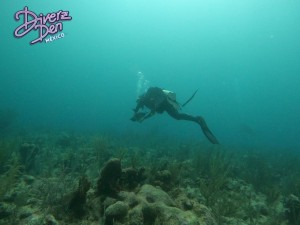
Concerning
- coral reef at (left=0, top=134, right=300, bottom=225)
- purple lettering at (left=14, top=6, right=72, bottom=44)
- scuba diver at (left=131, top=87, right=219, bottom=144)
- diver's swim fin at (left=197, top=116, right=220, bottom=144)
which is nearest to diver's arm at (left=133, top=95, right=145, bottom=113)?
scuba diver at (left=131, top=87, right=219, bottom=144)

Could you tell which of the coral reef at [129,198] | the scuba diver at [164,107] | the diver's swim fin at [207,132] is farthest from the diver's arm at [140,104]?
the coral reef at [129,198]

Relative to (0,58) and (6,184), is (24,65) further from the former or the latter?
(6,184)

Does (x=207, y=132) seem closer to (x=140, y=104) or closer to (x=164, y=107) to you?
(x=164, y=107)

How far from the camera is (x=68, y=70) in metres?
152

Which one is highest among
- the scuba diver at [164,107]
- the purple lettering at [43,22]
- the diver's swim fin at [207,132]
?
the purple lettering at [43,22]

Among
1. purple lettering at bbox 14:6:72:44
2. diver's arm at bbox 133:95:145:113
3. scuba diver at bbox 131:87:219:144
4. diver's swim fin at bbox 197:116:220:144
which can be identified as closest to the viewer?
diver's swim fin at bbox 197:116:220:144

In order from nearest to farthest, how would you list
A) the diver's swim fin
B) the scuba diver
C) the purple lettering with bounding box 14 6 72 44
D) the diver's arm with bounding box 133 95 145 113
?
the diver's swim fin < the scuba diver < the diver's arm with bounding box 133 95 145 113 < the purple lettering with bounding box 14 6 72 44

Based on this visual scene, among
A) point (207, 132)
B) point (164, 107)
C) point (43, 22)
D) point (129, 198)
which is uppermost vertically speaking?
point (43, 22)

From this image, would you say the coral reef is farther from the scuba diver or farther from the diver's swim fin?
the scuba diver

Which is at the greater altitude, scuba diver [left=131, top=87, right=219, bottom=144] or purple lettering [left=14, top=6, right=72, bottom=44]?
purple lettering [left=14, top=6, right=72, bottom=44]

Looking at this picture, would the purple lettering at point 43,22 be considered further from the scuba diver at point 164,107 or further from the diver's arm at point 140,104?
the scuba diver at point 164,107

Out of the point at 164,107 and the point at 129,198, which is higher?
the point at 164,107

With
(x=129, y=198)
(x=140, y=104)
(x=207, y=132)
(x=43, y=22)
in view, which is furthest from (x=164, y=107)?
(x=43, y=22)

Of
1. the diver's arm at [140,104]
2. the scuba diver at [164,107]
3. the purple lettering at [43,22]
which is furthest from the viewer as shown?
the purple lettering at [43,22]
